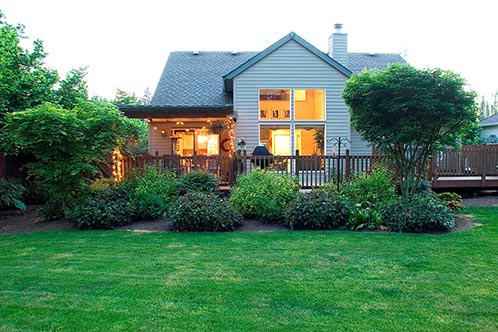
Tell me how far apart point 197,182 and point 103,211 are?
2.35 metres

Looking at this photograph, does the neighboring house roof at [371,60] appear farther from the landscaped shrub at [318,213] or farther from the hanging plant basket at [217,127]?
the landscaped shrub at [318,213]

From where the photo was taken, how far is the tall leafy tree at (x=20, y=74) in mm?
8989

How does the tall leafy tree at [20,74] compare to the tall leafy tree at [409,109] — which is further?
the tall leafy tree at [20,74]

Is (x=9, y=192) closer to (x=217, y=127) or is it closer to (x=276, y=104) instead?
(x=217, y=127)

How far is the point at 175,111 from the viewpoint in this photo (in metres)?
11.8

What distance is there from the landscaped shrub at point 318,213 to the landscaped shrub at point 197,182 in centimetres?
249

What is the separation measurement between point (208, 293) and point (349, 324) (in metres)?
1.43

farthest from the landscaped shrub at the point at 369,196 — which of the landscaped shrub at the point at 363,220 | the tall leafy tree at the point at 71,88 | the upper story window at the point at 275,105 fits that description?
the tall leafy tree at the point at 71,88

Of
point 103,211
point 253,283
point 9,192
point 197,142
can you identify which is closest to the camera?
point 253,283

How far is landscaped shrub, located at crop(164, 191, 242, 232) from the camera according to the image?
22.4 feet

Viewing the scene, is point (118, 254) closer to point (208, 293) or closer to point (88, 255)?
point (88, 255)

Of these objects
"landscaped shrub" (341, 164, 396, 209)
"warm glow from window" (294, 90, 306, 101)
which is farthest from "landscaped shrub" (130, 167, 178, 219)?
"warm glow from window" (294, 90, 306, 101)

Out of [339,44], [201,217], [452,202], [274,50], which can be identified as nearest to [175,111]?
[274,50]

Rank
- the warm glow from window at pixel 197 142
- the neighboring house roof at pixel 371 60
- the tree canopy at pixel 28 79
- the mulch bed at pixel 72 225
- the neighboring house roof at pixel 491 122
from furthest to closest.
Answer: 1. the neighboring house roof at pixel 491 122
2. the neighboring house roof at pixel 371 60
3. the warm glow from window at pixel 197 142
4. the tree canopy at pixel 28 79
5. the mulch bed at pixel 72 225
